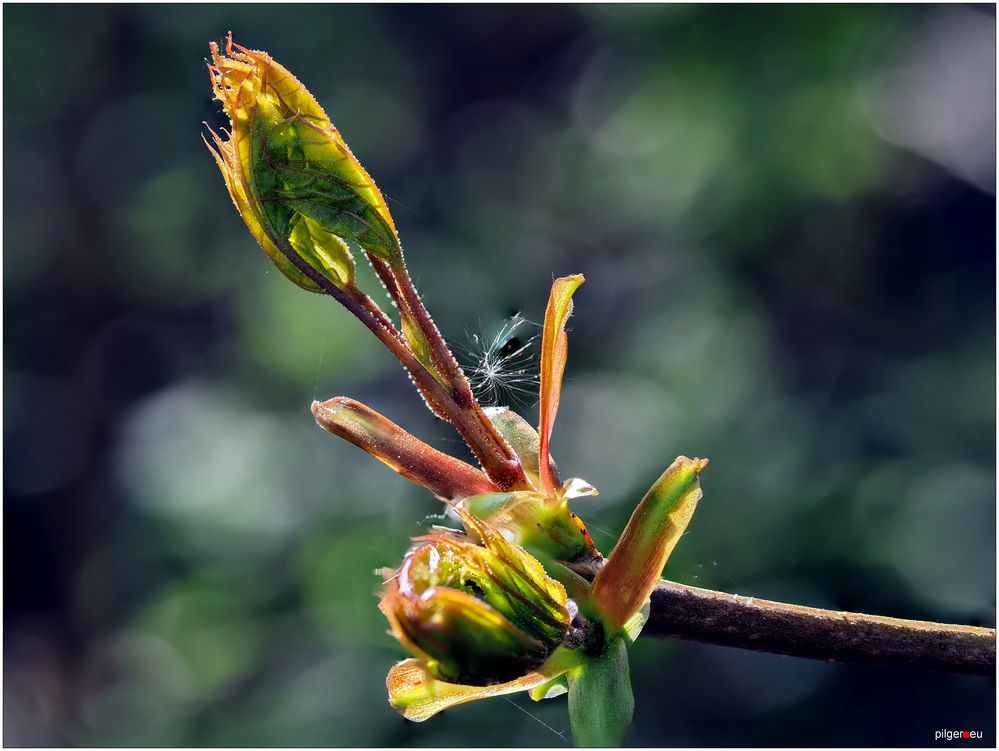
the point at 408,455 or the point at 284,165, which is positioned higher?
the point at 284,165

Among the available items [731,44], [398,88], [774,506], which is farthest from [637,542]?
[398,88]

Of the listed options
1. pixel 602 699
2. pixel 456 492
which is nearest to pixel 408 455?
pixel 456 492

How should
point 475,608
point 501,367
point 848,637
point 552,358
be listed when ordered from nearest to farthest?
1. point 475,608
2. point 848,637
3. point 552,358
4. point 501,367

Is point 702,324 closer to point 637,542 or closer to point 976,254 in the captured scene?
point 976,254

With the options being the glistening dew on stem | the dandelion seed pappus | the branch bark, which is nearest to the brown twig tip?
the branch bark

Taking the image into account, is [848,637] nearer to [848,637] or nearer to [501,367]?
[848,637]

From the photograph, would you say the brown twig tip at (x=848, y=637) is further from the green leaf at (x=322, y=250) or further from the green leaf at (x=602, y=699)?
the green leaf at (x=322, y=250)

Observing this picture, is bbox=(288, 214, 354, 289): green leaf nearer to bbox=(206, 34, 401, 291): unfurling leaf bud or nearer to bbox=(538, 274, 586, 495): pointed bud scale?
bbox=(206, 34, 401, 291): unfurling leaf bud
